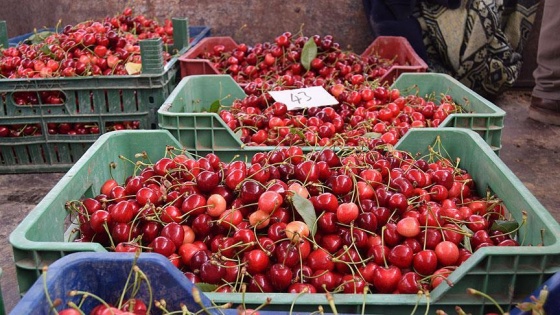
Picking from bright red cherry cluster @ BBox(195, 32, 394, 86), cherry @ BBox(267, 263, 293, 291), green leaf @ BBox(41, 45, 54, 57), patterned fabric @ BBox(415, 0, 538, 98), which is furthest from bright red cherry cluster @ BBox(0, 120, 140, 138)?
patterned fabric @ BBox(415, 0, 538, 98)

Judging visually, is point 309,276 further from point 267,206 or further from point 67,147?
point 67,147

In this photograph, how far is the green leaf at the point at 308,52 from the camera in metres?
3.18

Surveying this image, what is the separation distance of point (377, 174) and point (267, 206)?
0.37m

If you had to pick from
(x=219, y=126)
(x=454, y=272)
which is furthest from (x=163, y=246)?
(x=219, y=126)

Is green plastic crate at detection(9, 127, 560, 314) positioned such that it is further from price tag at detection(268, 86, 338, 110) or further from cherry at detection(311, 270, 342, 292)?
price tag at detection(268, 86, 338, 110)

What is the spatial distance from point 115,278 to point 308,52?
90.9 inches

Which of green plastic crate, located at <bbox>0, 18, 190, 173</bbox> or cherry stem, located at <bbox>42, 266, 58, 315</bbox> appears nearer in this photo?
cherry stem, located at <bbox>42, 266, 58, 315</bbox>

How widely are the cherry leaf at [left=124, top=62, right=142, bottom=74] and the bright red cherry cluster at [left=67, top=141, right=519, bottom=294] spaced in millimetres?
1247

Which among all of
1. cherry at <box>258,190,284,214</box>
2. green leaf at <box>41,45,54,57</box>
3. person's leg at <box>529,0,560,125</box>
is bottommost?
person's leg at <box>529,0,560,125</box>

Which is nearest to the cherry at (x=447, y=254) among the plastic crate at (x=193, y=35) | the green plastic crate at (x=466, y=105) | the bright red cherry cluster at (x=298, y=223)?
the bright red cherry cluster at (x=298, y=223)

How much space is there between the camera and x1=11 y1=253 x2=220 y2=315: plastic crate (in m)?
A: 1.07

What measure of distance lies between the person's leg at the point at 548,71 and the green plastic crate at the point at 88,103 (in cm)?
264

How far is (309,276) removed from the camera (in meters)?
1.34

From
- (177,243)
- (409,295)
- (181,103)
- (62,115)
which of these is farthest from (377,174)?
(62,115)
